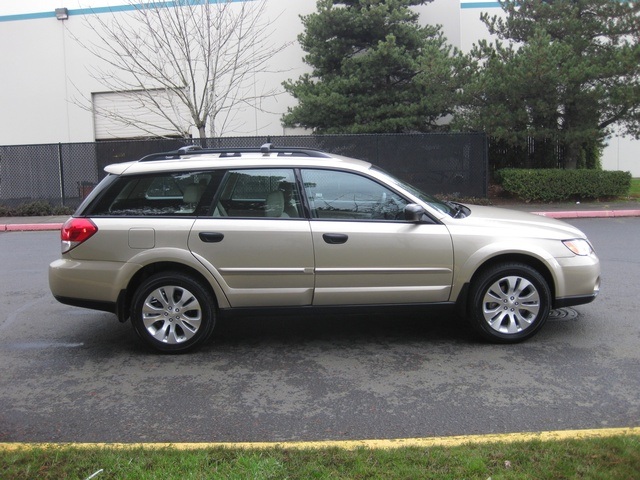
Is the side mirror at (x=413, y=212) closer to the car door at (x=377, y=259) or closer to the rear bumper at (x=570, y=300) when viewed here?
the car door at (x=377, y=259)

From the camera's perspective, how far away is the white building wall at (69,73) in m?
23.4

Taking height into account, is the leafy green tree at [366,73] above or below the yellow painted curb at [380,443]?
above

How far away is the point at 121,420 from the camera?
161 inches

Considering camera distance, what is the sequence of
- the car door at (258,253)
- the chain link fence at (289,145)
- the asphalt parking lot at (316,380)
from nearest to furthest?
the asphalt parking lot at (316,380)
the car door at (258,253)
the chain link fence at (289,145)

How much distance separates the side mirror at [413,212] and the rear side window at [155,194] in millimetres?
1689

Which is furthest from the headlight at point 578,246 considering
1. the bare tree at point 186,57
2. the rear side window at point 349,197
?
the bare tree at point 186,57

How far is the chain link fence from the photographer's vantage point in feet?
60.4

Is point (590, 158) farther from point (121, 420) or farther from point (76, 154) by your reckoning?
point (121, 420)

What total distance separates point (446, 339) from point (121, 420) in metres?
2.94

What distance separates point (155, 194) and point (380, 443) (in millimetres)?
3011

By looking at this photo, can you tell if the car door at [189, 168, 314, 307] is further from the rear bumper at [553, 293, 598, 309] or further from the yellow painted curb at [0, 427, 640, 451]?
the rear bumper at [553, 293, 598, 309]

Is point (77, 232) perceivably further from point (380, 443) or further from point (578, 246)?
point (578, 246)

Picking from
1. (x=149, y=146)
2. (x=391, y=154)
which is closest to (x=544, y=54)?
(x=391, y=154)

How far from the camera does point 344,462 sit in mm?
3283
